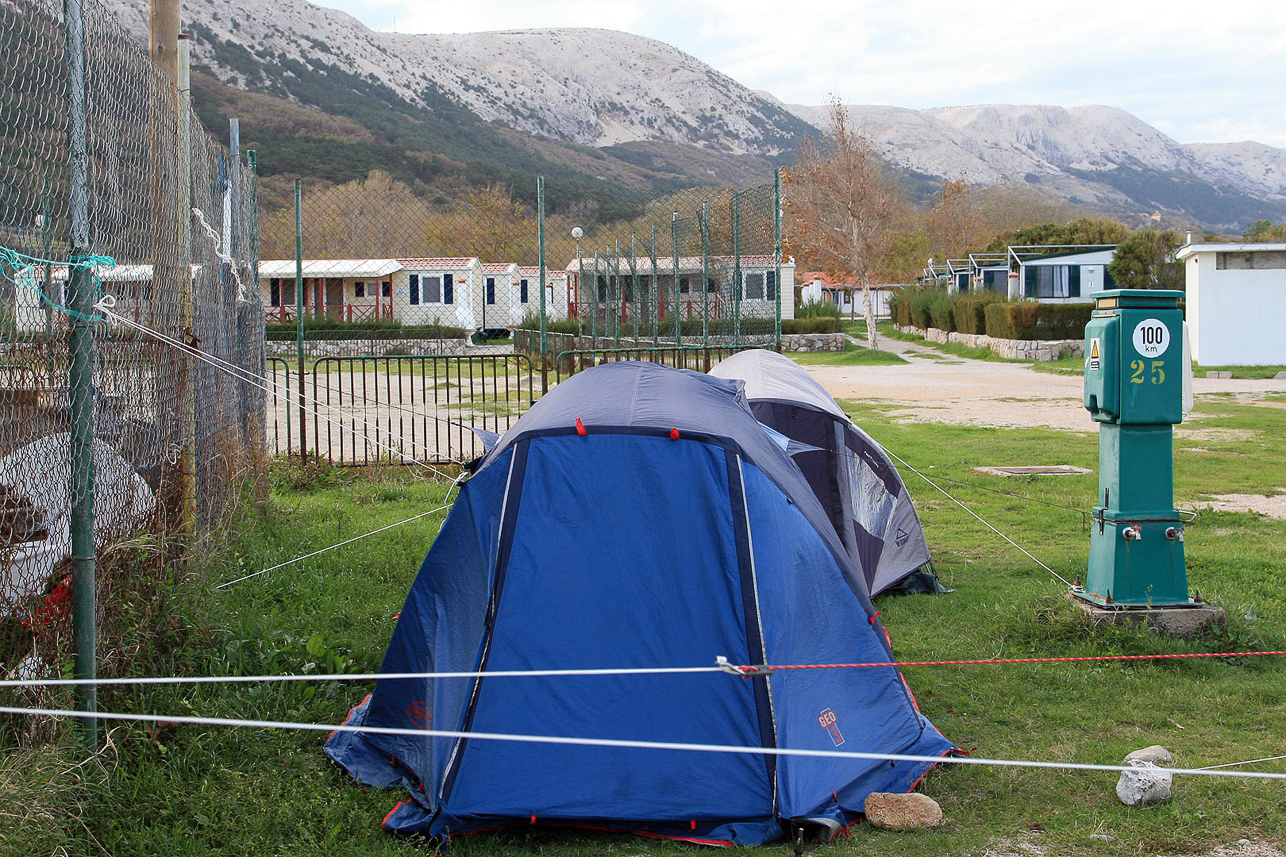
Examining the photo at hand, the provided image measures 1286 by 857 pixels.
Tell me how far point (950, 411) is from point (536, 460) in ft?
45.1

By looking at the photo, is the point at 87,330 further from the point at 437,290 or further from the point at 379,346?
the point at 437,290

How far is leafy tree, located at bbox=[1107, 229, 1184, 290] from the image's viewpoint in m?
34.4

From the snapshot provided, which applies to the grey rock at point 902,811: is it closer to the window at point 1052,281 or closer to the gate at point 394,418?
the gate at point 394,418

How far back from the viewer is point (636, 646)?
151 inches

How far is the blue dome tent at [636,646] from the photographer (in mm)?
3646

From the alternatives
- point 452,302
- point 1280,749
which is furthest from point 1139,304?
point 452,302

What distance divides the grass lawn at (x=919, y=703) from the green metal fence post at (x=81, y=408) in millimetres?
296

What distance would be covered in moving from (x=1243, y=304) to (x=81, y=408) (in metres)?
26.3

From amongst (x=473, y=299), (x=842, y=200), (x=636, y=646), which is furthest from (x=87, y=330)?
(x=842, y=200)

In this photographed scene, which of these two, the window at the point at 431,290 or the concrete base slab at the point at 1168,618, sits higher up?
the window at the point at 431,290

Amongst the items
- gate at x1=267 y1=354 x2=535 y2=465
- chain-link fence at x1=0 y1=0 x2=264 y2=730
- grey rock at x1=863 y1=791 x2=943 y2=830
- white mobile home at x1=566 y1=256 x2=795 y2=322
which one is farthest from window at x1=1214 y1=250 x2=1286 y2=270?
chain-link fence at x1=0 y1=0 x2=264 y2=730

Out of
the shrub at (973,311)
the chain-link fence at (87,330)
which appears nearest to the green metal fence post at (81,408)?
the chain-link fence at (87,330)

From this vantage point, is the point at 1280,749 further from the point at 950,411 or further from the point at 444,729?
the point at 950,411

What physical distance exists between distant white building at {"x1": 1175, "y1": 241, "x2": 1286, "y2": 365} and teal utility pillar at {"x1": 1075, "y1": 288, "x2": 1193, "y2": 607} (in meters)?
21.6
